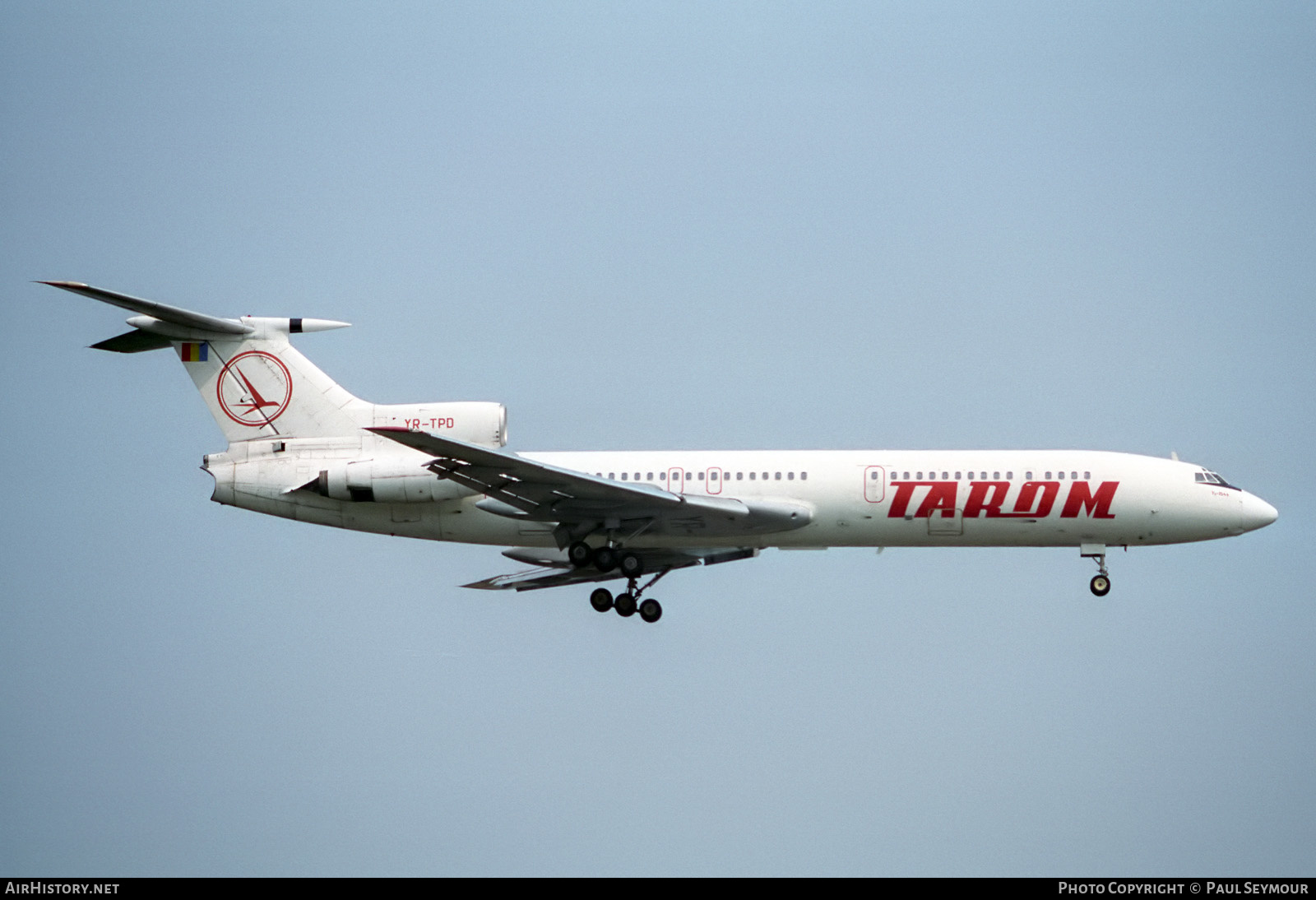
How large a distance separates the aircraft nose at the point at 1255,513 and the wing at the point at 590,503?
10.2m

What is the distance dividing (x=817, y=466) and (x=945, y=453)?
3.00m

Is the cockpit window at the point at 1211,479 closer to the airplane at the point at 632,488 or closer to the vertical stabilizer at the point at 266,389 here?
the airplane at the point at 632,488

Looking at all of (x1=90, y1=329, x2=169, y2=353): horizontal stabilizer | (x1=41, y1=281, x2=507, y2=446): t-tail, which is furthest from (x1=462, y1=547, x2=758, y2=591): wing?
(x1=90, y1=329, x2=169, y2=353): horizontal stabilizer

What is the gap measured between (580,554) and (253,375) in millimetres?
8982

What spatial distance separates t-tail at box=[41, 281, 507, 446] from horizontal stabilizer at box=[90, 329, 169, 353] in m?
0.02

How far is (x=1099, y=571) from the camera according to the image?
44.2 meters

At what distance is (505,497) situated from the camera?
142 ft

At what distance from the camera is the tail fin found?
1764 inches

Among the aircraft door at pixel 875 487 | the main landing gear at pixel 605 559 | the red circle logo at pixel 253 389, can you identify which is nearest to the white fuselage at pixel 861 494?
the aircraft door at pixel 875 487

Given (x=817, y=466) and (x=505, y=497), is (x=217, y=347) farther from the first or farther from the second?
(x=817, y=466)

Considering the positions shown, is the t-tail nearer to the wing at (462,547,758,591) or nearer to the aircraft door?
the wing at (462,547,758,591)

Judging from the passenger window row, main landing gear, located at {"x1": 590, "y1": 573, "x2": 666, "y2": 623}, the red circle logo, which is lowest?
main landing gear, located at {"x1": 590, "y1": 573, "x2": 666, "y2": 623}

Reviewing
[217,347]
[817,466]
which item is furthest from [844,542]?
[217,347]

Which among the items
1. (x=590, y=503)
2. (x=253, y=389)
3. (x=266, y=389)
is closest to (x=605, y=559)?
(x=590, y=503)
